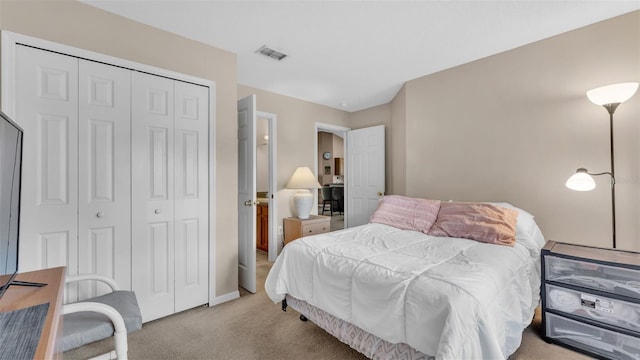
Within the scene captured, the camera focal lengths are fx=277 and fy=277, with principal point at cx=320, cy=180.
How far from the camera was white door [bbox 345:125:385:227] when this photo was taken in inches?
174

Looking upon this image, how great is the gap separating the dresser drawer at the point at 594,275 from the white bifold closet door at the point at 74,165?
3.22m

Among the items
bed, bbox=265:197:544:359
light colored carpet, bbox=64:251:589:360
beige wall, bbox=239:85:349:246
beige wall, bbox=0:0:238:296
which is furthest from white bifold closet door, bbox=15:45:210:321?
beige wall, bbox=239:85:349:246

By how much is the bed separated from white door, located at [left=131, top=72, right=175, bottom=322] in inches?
37.2

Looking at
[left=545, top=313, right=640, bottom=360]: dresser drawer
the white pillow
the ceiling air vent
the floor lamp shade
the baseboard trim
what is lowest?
the baseboard trim

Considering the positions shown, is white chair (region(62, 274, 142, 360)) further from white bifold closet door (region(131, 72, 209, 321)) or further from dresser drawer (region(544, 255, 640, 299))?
dresser drawer (region(544, 255, 640, 299))

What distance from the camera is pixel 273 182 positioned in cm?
398

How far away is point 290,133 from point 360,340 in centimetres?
313

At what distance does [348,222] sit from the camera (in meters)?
4.82

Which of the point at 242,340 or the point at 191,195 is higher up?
the point at 191,195

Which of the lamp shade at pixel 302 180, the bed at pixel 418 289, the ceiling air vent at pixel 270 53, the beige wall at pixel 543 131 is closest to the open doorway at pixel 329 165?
the lamp shade at pixel 302 180

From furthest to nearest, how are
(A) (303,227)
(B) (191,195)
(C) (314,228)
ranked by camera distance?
1. (C) (314,228)
2. (A) (303,227)
3. (B) (191,195)

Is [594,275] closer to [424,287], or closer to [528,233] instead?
[528,233]

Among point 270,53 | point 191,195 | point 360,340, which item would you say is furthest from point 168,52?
point 360,340

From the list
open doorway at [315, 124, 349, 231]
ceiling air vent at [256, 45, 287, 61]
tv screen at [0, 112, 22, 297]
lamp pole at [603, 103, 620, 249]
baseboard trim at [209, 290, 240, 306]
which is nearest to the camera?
tv screen at [0, 112, 22, 297]
